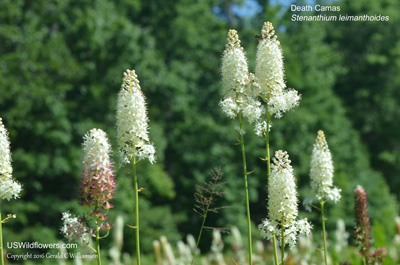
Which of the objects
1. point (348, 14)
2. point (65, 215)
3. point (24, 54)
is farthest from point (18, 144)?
point (348, 14)

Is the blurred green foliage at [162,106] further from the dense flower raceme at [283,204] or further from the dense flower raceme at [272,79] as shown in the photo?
the dense flower raceme at [283,204]

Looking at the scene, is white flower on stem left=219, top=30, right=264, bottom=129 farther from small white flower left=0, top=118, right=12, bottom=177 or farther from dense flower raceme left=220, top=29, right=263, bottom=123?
small white flower left=0, top=118, right=12, bottom=177

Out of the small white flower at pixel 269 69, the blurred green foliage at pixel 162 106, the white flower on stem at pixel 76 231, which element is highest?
the blurred green foliage at pixel 162 106

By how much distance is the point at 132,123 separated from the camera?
482 cm

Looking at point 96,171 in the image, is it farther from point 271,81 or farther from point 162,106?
point 162,106

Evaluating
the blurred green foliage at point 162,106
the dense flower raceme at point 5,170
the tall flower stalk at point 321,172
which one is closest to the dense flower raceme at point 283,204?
the tall flower stalk at point 321,172

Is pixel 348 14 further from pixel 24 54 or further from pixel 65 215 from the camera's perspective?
pixel 65 215

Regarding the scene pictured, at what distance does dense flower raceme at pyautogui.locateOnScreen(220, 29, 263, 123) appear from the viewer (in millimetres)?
5278

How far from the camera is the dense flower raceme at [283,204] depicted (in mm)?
4711

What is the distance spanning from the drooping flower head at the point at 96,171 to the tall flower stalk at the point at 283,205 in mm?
1410

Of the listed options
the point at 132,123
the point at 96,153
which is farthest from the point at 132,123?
the point at 96,153

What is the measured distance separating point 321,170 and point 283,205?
158cm

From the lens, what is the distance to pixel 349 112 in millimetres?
30719

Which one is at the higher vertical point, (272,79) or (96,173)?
(272,79)
